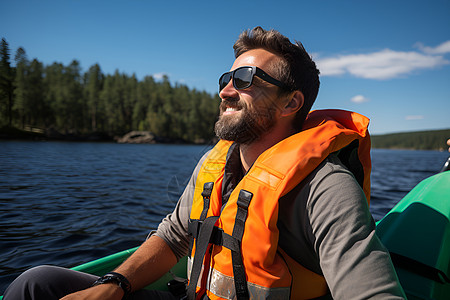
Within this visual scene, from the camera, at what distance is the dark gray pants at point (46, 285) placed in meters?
1.36

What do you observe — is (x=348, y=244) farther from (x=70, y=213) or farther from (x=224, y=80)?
(x=70, y=213)

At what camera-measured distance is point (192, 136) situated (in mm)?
49031

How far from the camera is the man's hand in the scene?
4.30 feet

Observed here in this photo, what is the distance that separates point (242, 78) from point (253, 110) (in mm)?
200

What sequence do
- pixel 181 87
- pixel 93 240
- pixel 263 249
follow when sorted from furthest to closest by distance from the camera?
pixel 181 87 < pixel 93 240 < pixel 263 249

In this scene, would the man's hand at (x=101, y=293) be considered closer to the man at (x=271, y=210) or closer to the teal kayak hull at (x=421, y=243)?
the man at (x=271, y=210)

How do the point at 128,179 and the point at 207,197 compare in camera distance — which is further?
the point at 128,179

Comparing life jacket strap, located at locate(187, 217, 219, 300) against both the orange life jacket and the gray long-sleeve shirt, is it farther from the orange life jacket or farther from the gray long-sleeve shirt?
the gray long-sleeve shirt

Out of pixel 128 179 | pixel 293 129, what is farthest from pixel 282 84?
pixel 128 179

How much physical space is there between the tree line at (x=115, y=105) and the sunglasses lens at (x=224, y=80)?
30929mm

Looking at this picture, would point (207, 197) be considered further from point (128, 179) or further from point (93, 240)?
point (128, 179)

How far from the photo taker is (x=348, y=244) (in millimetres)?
972

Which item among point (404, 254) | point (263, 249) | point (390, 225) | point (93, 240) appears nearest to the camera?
point (263, 249)

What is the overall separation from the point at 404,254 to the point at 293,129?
1.44m
